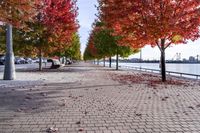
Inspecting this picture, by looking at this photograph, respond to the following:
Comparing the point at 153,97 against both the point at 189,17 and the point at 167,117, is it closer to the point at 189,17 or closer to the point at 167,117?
the point at 167,117

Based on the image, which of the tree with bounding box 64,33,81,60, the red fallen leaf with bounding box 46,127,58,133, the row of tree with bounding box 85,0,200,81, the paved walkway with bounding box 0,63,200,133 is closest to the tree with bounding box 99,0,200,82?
the row of tree with bounding box 85,0,200,81

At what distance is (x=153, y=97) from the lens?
12961mm

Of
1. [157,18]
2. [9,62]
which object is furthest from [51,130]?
[157,18]

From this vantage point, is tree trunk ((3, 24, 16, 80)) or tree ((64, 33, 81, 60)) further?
tree ((64, 33, 81, 60))

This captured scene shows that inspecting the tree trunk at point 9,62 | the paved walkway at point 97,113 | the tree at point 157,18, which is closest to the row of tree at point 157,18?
the tree at point 157,18

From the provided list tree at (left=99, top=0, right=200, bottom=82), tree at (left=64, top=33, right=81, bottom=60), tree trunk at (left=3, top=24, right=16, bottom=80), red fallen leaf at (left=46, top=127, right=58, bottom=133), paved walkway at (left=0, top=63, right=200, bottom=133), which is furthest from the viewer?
tree at (left=64, top=33, right=81, bottom=60)

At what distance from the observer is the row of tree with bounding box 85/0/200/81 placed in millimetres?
19875

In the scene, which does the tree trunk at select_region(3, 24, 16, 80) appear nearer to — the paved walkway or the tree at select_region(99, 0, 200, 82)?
the tree at select_region(99, 0, 200, 82)

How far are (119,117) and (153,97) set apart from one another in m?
4.35

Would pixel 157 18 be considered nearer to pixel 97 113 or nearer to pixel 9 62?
pixel 9 62

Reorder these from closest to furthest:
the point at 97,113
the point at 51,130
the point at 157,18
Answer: the point at 51,130
the point at 97,113
the point at 157,18

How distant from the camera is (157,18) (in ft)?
66.0

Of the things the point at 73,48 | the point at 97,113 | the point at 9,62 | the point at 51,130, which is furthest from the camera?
the point at 73,48

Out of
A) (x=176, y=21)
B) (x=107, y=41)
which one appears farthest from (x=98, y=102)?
(x=107, y=41)
